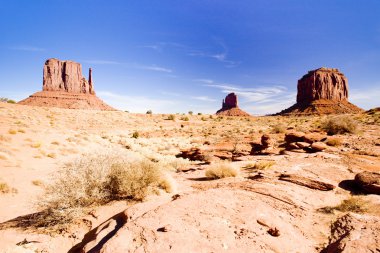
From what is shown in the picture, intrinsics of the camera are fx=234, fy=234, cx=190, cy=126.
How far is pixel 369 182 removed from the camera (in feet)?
22.1

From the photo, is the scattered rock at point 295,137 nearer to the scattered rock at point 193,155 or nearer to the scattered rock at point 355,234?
the scattered rock at point 193,155

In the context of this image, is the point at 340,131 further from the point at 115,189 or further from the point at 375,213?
the point at 115,189

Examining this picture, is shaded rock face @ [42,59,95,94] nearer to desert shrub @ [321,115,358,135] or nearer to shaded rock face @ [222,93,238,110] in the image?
shaded rock face @ [222,93,238,110]

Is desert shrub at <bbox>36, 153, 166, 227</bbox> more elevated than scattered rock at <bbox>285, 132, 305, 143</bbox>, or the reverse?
scattered rock at <bbox>285, 132, 305, 143</bbox>

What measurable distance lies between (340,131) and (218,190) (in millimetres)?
15761

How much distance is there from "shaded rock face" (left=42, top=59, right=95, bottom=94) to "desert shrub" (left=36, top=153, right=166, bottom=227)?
10923 centimetres

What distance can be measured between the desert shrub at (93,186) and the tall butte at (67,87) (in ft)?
275

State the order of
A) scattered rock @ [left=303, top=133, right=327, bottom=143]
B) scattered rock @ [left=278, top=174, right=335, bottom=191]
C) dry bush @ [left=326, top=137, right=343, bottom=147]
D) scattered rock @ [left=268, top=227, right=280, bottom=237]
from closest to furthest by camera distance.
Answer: scattered rock @ [left=268, top=227, right=280, bottom=237] → scattered rock @ [left=278, top=174, right=335, bottom=191] → dry bush @ [left=326, top=137, right=343, bottom=147] → scattered rock @ [left=303, top=133, right=327, bottom=143]

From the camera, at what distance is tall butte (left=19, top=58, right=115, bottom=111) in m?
85.8

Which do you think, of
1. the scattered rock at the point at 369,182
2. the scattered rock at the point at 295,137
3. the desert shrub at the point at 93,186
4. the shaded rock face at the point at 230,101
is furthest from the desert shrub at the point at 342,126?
the shaded rock face at the point at 230,101

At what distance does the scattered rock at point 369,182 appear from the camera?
651 centimetres

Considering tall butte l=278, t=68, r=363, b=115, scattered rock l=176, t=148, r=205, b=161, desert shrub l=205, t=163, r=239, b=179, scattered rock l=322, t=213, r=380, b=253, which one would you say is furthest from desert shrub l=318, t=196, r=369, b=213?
A: tall butte l=278, t=68, r=363, b=115

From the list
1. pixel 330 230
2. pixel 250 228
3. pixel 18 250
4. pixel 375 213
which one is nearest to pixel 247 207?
pixel 250 228

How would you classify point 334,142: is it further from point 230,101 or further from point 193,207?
point 230,101
